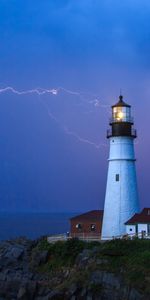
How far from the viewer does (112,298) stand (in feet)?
90.4

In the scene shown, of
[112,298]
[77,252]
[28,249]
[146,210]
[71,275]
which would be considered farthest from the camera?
[146,210]

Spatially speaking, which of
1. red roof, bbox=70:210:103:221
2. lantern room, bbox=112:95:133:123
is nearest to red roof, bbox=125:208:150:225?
red roof, bbox=70:210:103:221

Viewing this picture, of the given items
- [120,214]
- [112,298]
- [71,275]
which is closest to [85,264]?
[71,275]

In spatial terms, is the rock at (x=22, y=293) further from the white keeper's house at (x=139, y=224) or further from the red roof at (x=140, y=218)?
the red roof at (x=140, y=218)

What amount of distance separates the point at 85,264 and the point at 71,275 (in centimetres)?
110

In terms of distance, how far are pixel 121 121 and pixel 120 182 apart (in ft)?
15.5

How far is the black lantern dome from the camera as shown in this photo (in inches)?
1582

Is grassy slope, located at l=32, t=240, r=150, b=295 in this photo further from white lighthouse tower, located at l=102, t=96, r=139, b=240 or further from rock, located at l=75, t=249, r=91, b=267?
white lighthouse tower, located at l=102, t=96, r=139, b=240

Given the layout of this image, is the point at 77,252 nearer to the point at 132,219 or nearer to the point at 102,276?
the point at 102,276

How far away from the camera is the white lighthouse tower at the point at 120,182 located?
39.5m

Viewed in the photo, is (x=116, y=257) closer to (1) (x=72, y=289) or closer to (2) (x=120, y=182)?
(1) (x=72, y=289)

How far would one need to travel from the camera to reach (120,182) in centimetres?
3978

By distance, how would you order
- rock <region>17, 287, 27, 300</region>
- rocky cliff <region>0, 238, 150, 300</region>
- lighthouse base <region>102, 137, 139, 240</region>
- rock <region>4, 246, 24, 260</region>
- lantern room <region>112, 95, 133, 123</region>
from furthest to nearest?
lantern room <region>112, 95, 133, 123</region>, lighthouse base <region>102, 137, 139, 240</region>, rock <region>4, 246, 24, 260</region>, rock <region>17, 287, 27, 300</region>, rocky cliff <region>0, 238, 150, 300</region>

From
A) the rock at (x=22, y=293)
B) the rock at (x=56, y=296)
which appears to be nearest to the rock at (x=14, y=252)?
the rock at (x=22, y=293)
